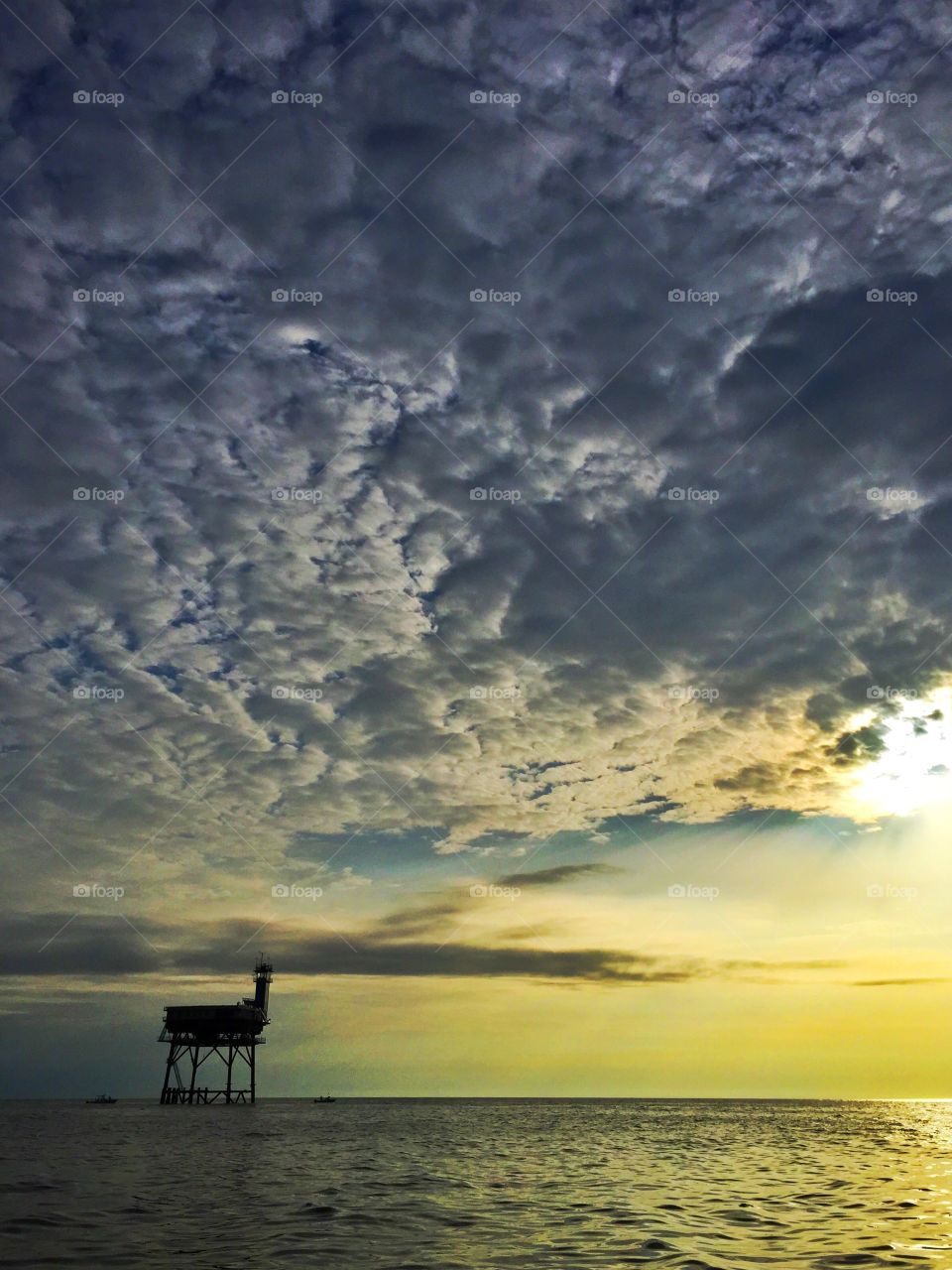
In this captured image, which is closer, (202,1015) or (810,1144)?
(810,1144)

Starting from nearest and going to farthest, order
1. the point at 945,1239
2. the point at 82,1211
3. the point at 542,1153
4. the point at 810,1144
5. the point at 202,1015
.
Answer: the point at 945,1239 < the point at 82,1211 < the point at 542,1153 < the point at 810,1144 < the point at 202,1015

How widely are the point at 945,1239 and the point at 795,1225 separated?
2820 mm

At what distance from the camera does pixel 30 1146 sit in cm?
4150

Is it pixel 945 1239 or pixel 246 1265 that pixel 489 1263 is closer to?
pixel 246 1265

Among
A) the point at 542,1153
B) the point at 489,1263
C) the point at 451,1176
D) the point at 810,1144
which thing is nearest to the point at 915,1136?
the point at 810,1144

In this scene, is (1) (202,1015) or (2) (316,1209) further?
(1) (202,1015)

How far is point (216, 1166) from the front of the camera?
30859mm

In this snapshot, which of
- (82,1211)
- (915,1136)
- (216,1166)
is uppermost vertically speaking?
(82,1211)

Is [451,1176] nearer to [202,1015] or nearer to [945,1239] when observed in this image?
[945,1239]

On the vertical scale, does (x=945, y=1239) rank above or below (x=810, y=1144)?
above

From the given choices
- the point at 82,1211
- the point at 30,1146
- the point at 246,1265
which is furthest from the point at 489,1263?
the point at 30,1146

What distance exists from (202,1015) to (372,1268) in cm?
9045

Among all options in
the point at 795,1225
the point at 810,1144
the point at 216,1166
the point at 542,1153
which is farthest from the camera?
the point at 810,1144

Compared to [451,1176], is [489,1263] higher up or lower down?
higher up
